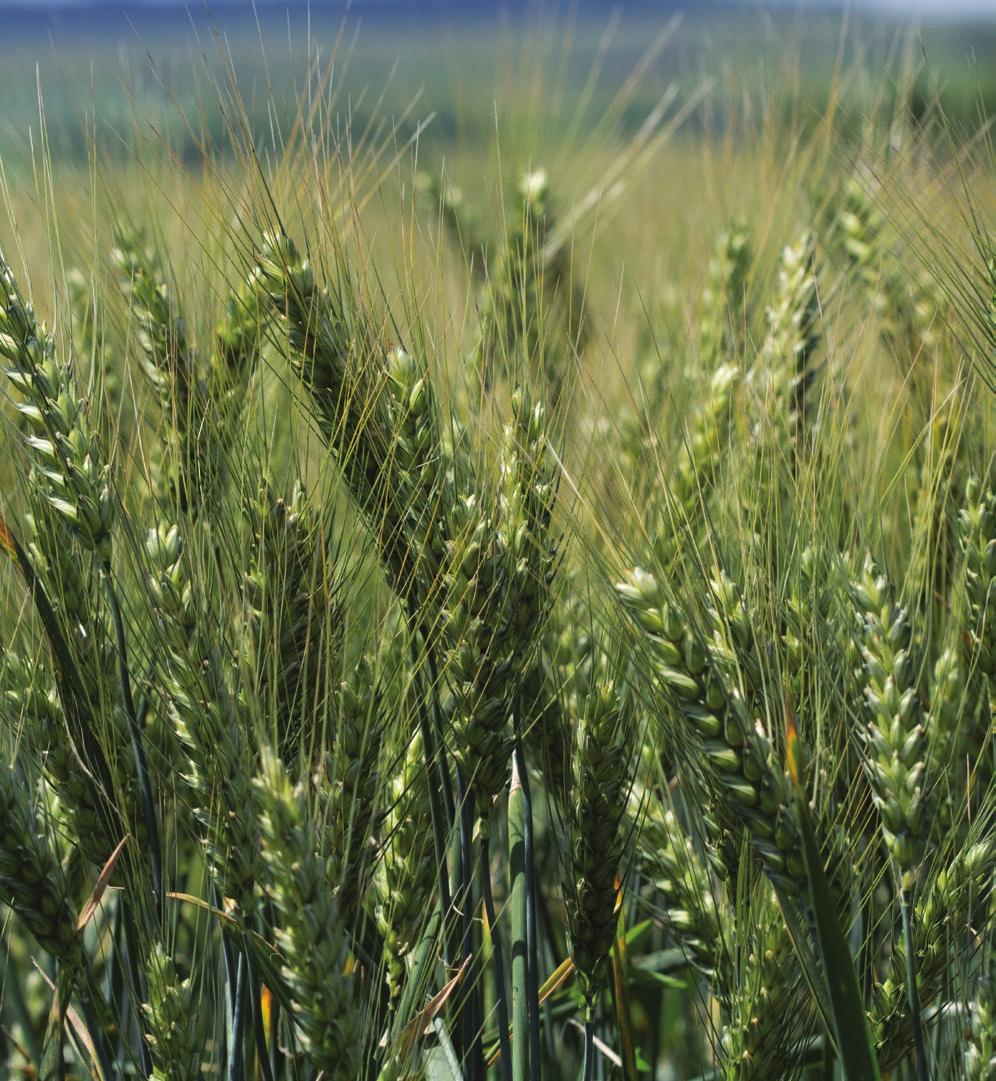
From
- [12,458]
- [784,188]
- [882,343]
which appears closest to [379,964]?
[12,458]

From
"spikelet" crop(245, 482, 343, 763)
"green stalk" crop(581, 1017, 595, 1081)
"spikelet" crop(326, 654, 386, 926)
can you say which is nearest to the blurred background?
"spikelet" crop(245, 482, 343, 763)

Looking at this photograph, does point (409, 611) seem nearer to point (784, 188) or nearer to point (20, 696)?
point (20, 696)

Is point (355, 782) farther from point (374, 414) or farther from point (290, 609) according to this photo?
point (374, 414)

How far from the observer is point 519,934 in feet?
3.49

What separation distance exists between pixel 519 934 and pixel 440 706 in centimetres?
22

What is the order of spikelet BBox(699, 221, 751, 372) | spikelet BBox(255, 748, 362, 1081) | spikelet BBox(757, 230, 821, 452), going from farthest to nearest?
1. spikelet BBox(699, 221, 751, 372)
2. spikelet BBox(757, 230, 821, 452)
3. spikelet BBox(255, 748, 362, 1081)

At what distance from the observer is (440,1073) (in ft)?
3.34

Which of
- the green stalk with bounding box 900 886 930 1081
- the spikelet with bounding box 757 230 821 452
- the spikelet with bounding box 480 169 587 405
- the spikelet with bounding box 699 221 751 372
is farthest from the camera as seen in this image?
the spikelet with bounding box 699 221 751 372

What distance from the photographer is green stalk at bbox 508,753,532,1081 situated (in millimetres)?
1038

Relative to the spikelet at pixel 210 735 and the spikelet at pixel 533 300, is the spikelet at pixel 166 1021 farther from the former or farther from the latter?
the spikelet at pixel 533 300

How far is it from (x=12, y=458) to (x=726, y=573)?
658 mm

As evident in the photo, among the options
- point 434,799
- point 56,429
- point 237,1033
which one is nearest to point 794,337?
point 434,799

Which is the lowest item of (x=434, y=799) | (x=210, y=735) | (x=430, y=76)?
(x=434, y=799)

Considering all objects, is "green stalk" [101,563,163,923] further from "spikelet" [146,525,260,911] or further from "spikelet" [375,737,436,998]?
"spikelet" [375,737,436,998]
